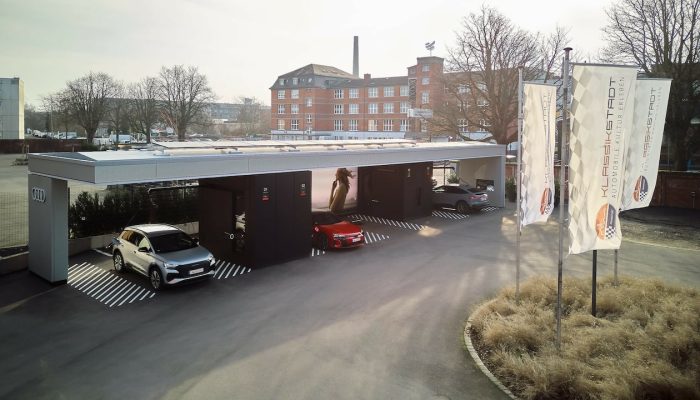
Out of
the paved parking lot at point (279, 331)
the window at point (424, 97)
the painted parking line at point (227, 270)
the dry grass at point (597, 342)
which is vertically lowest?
the paved parking lot at point (279, 331)

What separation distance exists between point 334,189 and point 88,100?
54.2 meters

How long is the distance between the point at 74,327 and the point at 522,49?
35.1 meters

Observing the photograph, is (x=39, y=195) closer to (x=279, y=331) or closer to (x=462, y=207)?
(x=279, y=331)

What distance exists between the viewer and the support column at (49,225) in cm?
1371

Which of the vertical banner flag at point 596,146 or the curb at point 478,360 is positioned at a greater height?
the vertical banner flag at point 596,146

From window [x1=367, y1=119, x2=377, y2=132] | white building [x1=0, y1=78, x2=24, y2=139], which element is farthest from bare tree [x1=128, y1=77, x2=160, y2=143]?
window [x1=367, y1=119, x2=377, y2=132]

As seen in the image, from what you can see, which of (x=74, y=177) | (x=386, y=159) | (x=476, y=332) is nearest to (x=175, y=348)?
(x=74, y=177)

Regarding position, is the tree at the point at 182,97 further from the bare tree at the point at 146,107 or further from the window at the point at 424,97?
the window at the point at 424,97

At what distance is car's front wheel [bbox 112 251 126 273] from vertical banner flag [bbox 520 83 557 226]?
11308 millimetres

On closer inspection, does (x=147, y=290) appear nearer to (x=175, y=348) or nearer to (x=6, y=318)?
(x=6, y=318)

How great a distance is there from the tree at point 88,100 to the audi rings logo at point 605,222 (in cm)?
6719

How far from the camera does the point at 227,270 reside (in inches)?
628

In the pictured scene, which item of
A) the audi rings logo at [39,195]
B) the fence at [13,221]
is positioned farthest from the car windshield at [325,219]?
the fence at [13,221]

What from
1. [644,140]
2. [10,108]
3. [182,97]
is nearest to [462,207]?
[644,140]
